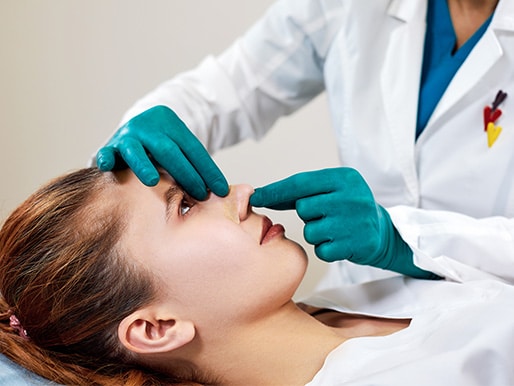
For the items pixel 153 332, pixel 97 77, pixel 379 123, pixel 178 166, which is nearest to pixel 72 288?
pixel 153 332

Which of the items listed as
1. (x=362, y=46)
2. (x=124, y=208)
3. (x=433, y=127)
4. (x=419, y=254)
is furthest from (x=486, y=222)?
(x=124, y=208)

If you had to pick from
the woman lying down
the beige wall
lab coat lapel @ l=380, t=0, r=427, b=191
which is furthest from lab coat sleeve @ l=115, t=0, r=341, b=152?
the beige wall

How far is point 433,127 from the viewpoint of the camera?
1.35m

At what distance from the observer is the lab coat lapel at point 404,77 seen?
1376 millimetres

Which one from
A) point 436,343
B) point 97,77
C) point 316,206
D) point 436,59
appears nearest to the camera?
point 436,343

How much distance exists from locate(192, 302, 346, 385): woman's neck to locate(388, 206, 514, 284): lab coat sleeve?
233mm

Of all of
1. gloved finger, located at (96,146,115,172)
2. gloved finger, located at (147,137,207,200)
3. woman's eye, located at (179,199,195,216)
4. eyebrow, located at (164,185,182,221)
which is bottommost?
woman's eye, located at (179,199,195,216)

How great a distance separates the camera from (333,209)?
1184 mm

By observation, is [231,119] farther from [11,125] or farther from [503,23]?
[11,125]

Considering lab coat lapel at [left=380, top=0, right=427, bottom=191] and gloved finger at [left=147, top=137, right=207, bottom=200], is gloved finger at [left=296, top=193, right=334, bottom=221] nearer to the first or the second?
gloved finger at [left=147, top=137, right=207, bottom=200]

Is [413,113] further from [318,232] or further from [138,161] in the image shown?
[138,161]

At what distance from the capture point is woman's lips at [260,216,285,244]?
1.17 metres

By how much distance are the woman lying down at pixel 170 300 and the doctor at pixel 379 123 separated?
0.18 feet

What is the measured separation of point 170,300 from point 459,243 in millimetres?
487
